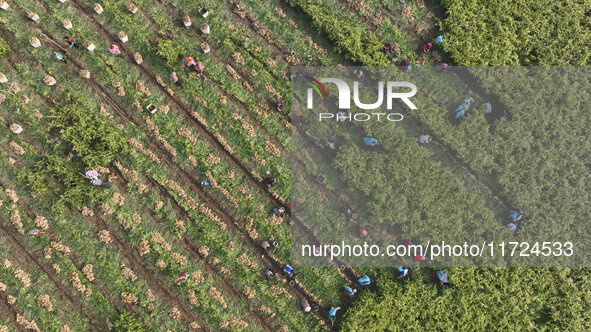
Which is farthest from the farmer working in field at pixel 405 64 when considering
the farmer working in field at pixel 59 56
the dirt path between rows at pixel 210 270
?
the farmer working in field at pixel 59 56

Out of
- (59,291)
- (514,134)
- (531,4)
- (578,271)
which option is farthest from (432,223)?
(59,291)

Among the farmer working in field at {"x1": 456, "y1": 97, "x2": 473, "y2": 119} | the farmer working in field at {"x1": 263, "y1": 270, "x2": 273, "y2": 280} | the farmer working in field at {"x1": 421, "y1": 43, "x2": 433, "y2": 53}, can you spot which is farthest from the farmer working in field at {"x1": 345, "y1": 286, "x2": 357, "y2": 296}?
the farmer working in field at {"x1": 421, "y1": 43, "x2": 433, "y2": 53}

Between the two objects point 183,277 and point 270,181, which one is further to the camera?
point 270,181

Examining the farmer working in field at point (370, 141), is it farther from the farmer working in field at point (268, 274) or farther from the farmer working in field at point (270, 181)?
the farmer working in field at point (268, 274)

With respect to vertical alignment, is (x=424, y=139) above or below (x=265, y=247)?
above

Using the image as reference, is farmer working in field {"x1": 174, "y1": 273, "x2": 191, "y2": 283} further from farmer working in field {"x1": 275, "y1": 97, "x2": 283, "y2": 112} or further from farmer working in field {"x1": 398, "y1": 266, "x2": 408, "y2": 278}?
farmer working in field {"x1": 398, "y1": 266, "x2": 408, "y2": 278}

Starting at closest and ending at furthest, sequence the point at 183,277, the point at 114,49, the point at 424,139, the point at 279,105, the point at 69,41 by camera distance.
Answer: the point at 183,277 < the point at 69,41 < the point at 114,49 < the point at 279,105 < the point at 424,139

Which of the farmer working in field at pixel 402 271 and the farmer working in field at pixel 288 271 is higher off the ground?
the farmer working in field at pixel 402 271

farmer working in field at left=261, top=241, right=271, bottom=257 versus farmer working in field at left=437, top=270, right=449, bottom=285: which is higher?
farmer working in field at left=437, top=270, right=449, bottom=285

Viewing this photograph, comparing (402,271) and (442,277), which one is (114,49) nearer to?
(402,271)

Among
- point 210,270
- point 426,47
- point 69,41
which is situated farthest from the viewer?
point 426,47

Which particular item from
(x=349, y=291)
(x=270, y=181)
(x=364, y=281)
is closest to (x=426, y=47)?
(x=270, y=181)

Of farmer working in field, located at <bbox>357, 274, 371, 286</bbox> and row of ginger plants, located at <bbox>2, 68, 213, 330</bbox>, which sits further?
farmer working in field, located at <bbox>357, 274, 371, 286</bbox>
